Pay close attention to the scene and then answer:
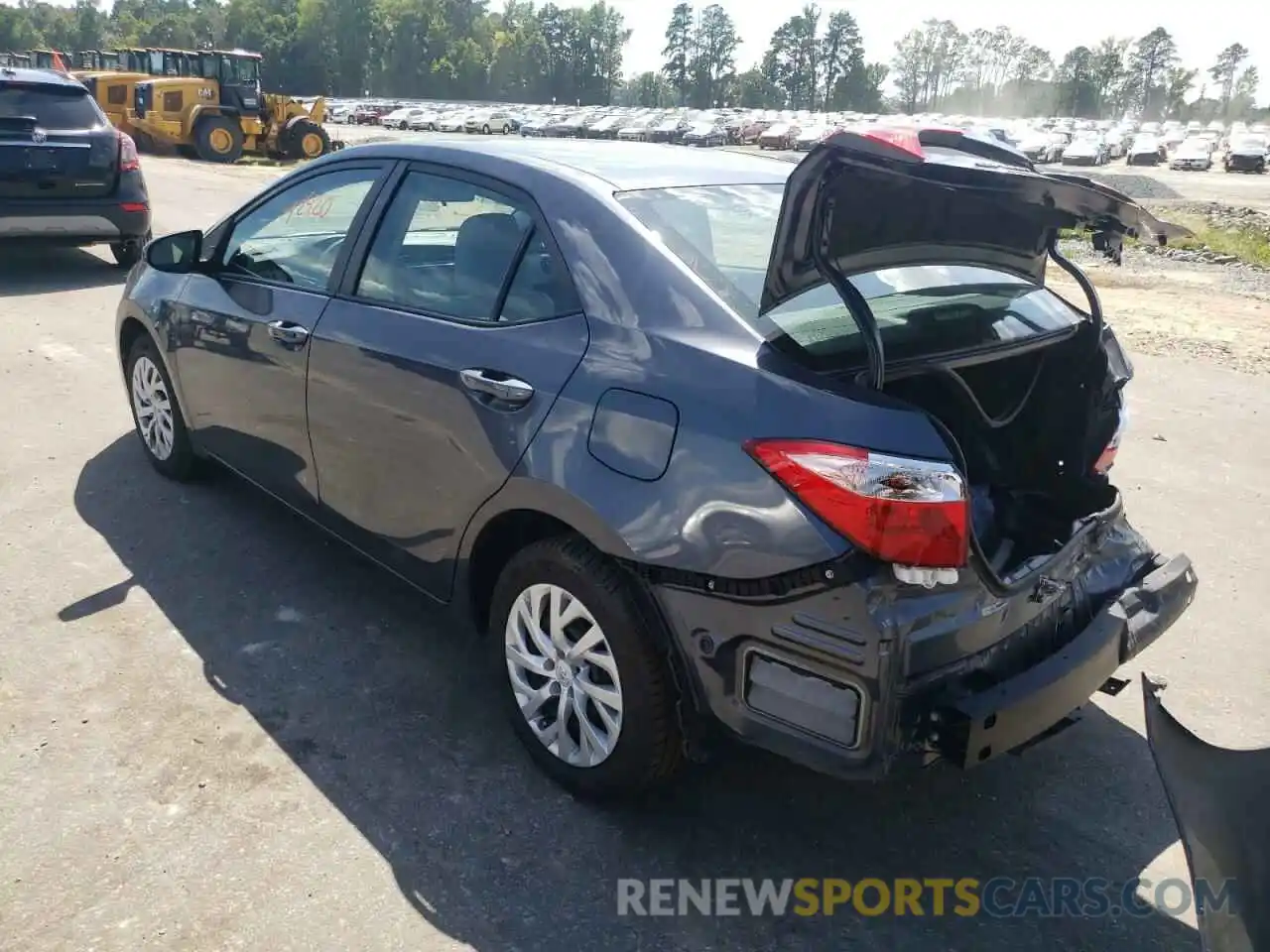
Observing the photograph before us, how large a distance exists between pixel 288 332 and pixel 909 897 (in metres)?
2.71

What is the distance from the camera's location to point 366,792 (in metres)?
3.01

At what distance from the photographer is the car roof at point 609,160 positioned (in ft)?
10.6

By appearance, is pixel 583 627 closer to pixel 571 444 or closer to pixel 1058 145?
pixel 571 444

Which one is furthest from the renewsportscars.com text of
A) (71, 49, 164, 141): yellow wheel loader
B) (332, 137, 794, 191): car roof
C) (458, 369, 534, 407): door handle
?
(71, 49, 164, 141): yellow wheel loader

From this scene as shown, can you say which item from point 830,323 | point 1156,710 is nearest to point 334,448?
point 830,323

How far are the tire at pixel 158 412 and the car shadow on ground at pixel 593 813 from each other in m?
1.09

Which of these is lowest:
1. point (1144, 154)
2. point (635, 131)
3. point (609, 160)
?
point (609, 160)

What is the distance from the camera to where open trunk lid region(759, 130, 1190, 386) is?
8.21ft

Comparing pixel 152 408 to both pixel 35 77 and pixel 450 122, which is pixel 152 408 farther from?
pixel 450 122

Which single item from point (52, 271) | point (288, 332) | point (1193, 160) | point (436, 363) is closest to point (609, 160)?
point (436, 363)

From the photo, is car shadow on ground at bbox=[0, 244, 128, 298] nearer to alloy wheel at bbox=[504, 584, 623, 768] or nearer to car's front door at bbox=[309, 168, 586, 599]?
car's front door at bbox=[309, 168, 586, 599]

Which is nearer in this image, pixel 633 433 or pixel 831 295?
pixel 633 433

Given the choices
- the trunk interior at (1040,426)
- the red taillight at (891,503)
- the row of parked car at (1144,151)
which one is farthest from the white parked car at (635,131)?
the red taillight at (891,503)

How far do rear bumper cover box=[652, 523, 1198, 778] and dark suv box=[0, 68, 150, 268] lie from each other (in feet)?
29.6
